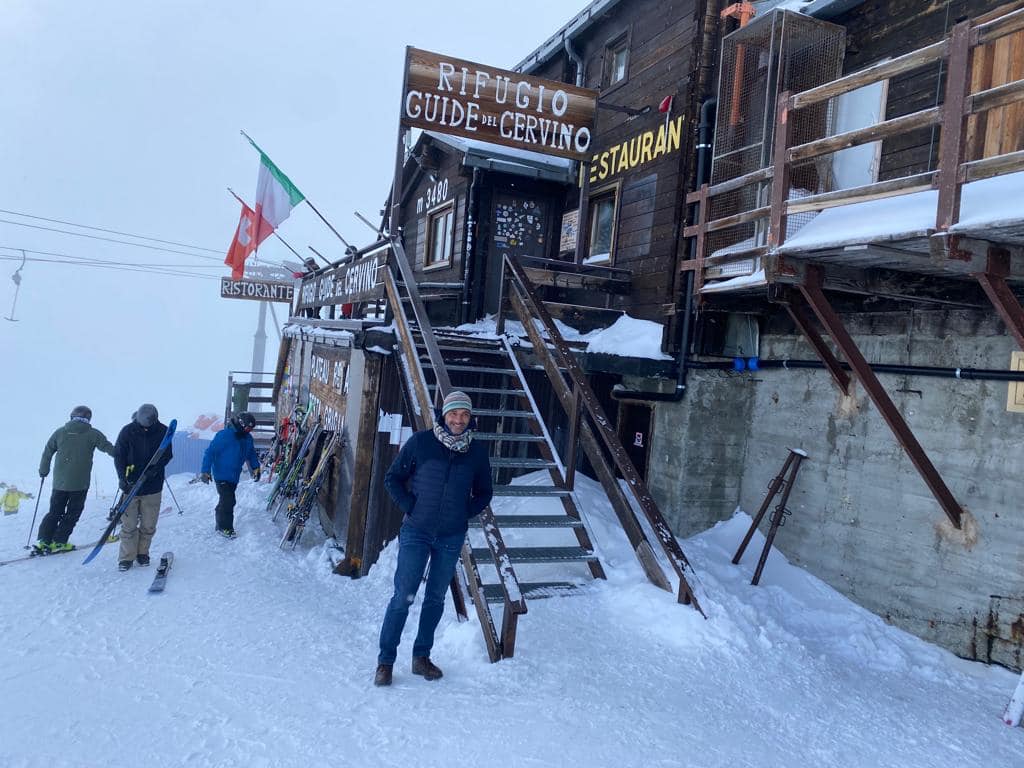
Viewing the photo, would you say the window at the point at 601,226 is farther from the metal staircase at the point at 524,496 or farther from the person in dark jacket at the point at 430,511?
the person in dark jacket at the point at 430,511

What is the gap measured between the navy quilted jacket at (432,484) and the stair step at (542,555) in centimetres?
131

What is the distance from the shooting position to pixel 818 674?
503cm

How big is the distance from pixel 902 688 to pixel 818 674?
0.71 meters

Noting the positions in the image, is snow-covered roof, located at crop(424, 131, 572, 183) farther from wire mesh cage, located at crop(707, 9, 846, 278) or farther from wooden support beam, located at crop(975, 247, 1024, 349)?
wooden support beam, located at crop(975, 247, 1024, 349)

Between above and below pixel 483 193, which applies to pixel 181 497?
below

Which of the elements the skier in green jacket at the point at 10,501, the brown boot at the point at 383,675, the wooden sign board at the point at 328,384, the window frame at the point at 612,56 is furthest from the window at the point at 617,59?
the skier in green jacket at the point at 10,501

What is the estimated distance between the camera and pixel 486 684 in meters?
4.36

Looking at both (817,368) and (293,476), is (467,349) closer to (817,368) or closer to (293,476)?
(817,368)

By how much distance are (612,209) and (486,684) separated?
332 inches

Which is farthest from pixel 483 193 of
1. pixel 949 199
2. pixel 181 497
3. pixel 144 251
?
pixel 144 251

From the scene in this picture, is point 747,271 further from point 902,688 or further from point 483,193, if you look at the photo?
point 483,193

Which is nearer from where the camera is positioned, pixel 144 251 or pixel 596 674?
pixel 596 674

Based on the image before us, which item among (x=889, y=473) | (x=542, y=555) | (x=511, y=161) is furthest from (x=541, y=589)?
(x=511, y=161)

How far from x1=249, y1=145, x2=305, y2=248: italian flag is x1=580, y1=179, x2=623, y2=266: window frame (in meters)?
6.83
